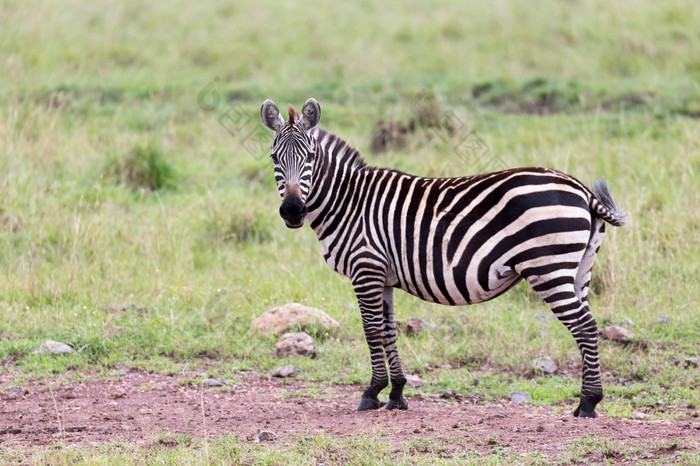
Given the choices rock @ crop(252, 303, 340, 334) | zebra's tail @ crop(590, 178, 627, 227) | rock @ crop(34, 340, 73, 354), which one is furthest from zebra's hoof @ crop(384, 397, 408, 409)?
rock @ crop(34, 340, 73, 354)

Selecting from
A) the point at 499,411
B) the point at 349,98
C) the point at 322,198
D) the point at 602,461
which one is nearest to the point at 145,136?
the point at 349,98

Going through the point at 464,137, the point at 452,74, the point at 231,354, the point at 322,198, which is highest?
the point at 452,74

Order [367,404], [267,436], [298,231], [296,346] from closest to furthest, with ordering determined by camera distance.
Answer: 1. [267,436]
2. [367,404]
3. [296,346]
4. [298,231]

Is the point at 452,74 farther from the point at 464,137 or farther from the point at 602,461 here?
the point at 602,461

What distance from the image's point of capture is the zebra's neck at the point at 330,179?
6312 millimetres

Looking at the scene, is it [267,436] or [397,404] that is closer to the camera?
[267,436]

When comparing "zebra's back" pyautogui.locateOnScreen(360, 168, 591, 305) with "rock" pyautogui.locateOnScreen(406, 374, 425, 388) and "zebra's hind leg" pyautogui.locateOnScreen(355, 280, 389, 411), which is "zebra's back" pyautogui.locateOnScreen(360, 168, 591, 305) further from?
"rock" pyautogui.locateOnScreen(406, 374, 425, 388)

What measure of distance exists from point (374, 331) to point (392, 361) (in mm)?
345

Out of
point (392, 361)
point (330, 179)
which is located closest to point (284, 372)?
point (392, 361)

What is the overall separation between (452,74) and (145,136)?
5.60m

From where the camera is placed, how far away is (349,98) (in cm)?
1424

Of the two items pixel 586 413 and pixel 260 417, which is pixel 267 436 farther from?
pixel 586 413

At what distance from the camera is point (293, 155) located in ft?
19.6

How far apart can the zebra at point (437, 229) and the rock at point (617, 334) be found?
171 cm
